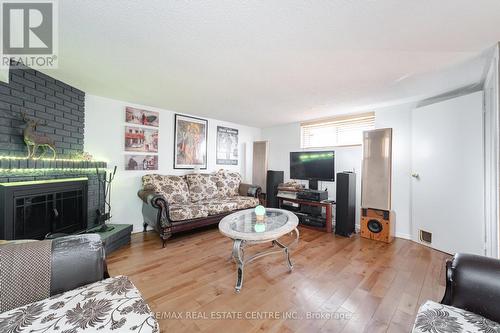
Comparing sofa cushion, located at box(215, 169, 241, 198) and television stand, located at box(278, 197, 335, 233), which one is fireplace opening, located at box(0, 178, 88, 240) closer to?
sofa cushion, located at box(215, 169, 241, 198)

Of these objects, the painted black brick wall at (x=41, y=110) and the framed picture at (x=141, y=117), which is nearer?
the painted black brick wall at (x=41, y=110)

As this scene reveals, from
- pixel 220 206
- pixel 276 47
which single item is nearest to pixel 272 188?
pixel 220 206

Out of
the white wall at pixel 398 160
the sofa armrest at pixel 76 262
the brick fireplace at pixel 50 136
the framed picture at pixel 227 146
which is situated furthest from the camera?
the framed picture at pixel 227 146

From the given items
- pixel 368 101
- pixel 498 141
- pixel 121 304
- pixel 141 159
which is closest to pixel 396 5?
pixel 498 141

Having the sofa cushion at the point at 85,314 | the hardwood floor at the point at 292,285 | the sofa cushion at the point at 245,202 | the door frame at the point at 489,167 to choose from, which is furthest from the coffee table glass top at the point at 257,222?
the door frame at the point at 489,167

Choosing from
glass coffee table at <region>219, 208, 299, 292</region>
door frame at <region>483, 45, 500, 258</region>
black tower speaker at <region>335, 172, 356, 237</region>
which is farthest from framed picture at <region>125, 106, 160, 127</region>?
door frame at <region>483, 45, 500, 258</region>

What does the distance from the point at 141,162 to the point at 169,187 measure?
26.7 inches

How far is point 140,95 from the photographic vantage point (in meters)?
2.85

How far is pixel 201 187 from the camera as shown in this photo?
12.1 ft

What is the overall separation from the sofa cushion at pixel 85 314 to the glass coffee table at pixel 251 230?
2.93 feet

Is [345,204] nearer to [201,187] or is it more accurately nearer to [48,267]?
[201,187]

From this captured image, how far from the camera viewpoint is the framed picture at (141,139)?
3195mm

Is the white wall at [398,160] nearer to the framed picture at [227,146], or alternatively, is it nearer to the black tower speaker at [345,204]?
the black tower speaker at [345,204]

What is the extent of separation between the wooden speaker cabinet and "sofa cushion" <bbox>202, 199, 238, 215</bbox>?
7.18 ft
